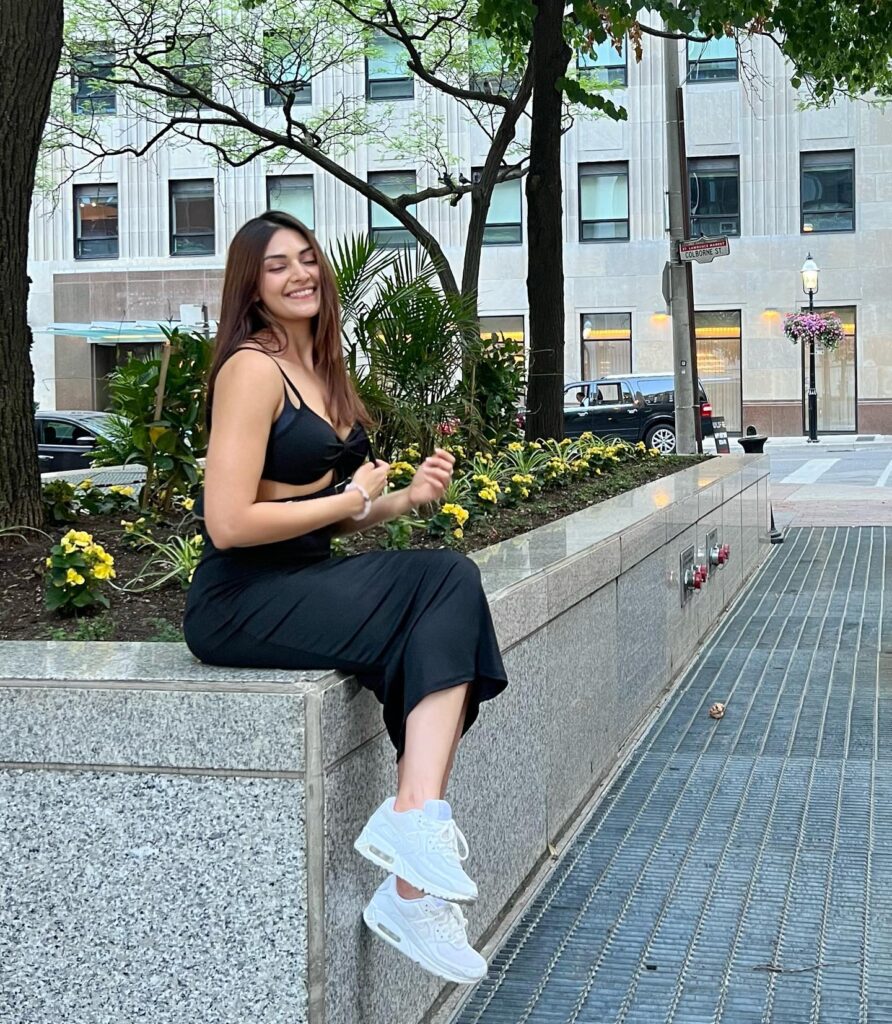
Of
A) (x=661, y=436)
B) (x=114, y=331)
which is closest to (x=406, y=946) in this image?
(x=661, y=436)

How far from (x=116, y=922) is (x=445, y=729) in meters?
0.77

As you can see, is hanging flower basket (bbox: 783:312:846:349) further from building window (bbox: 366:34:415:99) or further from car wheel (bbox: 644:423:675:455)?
building window (bbox: 366:34:415:99)

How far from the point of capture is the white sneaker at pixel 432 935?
3.07 m

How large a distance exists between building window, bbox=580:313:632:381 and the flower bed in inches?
1186

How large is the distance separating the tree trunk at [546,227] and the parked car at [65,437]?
932 centimetres

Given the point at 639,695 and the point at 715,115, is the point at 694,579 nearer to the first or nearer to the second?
the point at 639,695

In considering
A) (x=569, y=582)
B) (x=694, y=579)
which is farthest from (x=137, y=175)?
(x=569, y=582)

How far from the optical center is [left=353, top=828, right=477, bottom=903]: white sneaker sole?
2994 millimetres

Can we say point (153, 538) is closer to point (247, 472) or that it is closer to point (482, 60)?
point (247, 472)

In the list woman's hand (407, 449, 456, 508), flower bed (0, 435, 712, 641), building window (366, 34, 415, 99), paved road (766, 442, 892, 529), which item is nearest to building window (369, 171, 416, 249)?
building window (366, 34, 415, 99)

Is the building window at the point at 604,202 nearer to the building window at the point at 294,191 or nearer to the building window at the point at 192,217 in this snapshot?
the building window at the point at 294,191

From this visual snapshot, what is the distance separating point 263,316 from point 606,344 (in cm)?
3785

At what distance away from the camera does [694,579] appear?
867 cm

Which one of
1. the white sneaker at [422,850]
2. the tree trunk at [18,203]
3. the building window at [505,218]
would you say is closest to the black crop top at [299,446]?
the white sneaker at [422,850]
